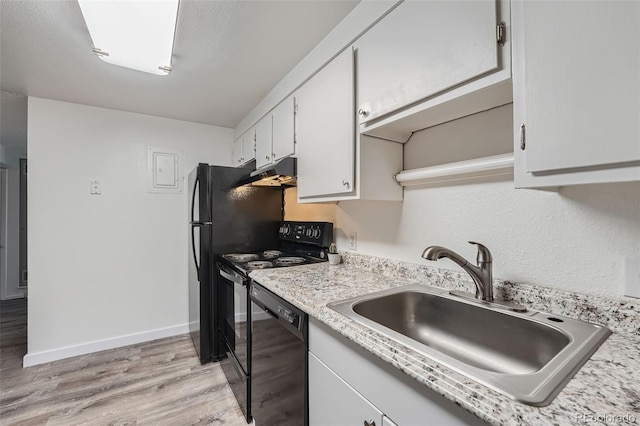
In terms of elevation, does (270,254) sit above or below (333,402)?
above

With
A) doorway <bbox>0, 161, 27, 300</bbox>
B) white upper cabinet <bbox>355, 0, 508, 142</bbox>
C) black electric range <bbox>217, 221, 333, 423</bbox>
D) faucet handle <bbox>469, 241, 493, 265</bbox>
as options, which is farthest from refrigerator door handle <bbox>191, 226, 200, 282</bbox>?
doorway <bbox>0, 161, 27, 300</bbox>

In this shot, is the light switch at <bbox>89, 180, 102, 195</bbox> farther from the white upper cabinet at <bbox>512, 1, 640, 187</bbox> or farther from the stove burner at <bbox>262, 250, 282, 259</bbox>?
the white upper cabinet at <bbox>512, 1, 640, 187</bbox>

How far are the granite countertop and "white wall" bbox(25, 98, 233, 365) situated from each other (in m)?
2.14

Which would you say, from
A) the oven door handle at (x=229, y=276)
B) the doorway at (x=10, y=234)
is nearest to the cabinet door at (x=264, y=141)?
the oven door handle at (x=229, y=276)

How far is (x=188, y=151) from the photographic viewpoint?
305cm

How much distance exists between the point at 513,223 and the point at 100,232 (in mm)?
3246

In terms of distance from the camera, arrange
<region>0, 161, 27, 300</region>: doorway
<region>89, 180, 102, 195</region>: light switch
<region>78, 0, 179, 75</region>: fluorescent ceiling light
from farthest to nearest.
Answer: <region>0, 161, 27, 300</region>: doorway, <region>89, 180, 102, 195</region>: light switch, <region>78, 0, 179, 75</region>: fluorescent ceiling light

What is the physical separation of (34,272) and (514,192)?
11.5 ft

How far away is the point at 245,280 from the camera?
63.9 inches

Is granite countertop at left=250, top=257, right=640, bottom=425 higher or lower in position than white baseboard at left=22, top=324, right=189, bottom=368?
higher

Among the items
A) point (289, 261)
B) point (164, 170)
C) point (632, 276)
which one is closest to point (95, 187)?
point (164, 170)

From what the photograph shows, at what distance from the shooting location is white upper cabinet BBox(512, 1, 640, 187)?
583mm

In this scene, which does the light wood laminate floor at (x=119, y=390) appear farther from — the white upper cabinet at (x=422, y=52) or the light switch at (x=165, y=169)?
the white upper cabinet at (x=422, y=52)

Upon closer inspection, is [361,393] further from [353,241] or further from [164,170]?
[164,170]
